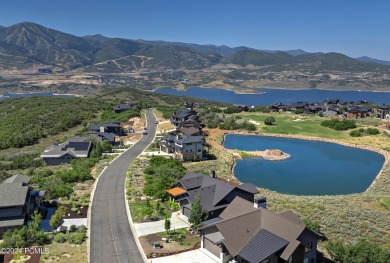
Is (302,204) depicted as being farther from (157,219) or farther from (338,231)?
(157,219)

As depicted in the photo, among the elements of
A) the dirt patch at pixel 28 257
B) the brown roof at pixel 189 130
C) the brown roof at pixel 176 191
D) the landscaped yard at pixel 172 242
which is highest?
the brown roof at pixel 176 191

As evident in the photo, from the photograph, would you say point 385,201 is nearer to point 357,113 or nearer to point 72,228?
point 72,228

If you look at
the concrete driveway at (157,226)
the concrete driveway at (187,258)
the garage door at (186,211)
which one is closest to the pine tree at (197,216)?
the concrete driveway at (157,226)

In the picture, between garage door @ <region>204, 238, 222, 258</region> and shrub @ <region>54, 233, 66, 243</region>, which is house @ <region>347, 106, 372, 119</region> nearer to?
garage door @ <region>204, 238, 222, 258</region>

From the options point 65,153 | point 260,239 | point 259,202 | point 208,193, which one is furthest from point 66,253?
point 65,153

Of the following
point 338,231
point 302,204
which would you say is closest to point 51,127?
point 302,204

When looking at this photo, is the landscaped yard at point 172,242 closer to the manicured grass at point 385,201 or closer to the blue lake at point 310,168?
the blue lake at point 310,168
